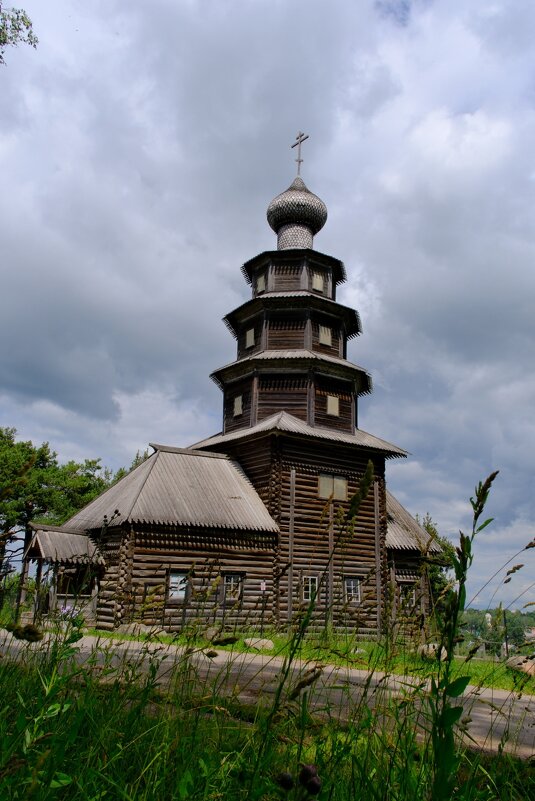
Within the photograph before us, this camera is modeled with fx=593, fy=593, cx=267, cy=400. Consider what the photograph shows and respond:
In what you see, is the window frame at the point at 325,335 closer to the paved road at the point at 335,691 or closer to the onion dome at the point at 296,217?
the onion dome at the point at 296,217

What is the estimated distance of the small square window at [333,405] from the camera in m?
24.9

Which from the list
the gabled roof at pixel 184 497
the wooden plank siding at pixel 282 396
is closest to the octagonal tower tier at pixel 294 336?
the wooden plank siding at pixel 282 396

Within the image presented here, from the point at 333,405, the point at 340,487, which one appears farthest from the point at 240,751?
the point at 333,405

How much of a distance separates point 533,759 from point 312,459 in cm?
2049

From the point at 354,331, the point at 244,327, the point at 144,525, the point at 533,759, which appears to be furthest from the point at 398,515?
the point at 533,759

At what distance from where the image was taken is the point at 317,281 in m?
27.8

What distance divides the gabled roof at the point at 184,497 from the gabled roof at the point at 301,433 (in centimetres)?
143

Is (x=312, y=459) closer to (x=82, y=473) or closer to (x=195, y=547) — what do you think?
(x=195, y=547)

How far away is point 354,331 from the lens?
1131 inches

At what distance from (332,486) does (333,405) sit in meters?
3.59

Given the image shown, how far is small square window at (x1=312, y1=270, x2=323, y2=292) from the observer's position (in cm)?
2765

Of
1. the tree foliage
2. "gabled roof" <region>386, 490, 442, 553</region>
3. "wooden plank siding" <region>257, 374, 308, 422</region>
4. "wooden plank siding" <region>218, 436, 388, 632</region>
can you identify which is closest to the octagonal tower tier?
"wooden plank siding" <region>257, 374, 308, 422</region>

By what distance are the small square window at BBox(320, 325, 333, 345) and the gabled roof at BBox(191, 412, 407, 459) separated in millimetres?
4167

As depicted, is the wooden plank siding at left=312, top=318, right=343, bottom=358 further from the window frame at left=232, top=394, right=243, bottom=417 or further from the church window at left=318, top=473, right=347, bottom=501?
the church window at left=318, top=473, right=347, bottom=501
